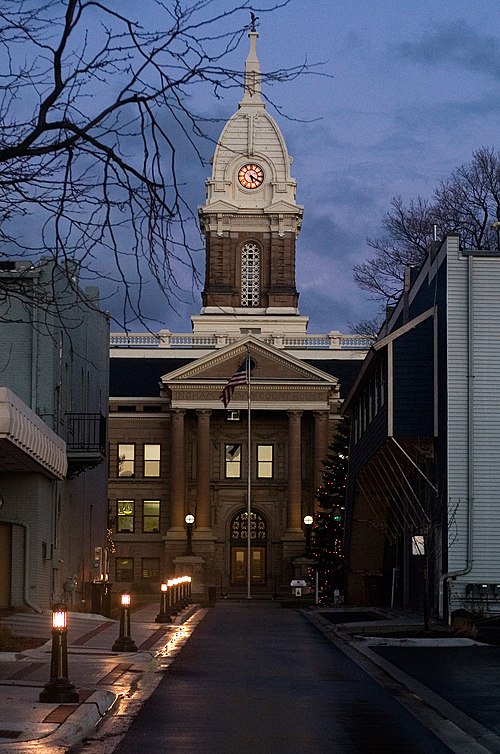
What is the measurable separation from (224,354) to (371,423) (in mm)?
46446

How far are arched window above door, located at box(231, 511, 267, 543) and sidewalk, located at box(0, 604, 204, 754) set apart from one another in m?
57.8

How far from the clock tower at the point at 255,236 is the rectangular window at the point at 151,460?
37.2 feet

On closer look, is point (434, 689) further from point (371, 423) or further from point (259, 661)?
point (371, 423)

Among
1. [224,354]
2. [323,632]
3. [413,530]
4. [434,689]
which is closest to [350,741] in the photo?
[434,689]

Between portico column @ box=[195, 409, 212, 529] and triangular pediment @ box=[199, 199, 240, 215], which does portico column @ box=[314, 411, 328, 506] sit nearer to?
portico column @ box=[195, 409, 212, 529]

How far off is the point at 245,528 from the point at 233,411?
302 inches

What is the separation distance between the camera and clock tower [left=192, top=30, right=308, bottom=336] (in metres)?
101

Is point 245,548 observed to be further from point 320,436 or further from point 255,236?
point 255,236

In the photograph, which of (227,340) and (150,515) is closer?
(150,515)

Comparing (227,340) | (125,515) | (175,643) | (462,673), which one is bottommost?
(175,643)

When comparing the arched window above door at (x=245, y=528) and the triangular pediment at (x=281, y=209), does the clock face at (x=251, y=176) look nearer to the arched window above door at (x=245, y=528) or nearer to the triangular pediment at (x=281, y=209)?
the triangular pediment at (x=281, y=209)

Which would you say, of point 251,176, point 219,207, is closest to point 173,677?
point 219,207

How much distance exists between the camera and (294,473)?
3546 inches

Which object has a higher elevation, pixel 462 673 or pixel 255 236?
pixel 255 236
